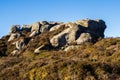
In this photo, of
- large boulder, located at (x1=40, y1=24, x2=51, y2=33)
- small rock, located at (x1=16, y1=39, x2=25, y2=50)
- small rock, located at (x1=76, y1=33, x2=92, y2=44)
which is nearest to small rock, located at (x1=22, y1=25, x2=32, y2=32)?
large boulder, located at (x1=40, y1=24, x2=51, y2=33)

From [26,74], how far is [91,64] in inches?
246

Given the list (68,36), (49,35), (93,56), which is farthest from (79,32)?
(93,56)

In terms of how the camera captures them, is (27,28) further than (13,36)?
Yes

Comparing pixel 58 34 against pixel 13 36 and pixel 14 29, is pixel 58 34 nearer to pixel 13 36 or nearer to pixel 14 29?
pixel 13 36

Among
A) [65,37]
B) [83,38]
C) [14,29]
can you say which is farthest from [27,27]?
[83,38]

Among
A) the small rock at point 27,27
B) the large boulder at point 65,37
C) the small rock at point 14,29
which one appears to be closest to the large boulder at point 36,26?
the small rock at point 27,27

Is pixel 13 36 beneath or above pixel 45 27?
beneath

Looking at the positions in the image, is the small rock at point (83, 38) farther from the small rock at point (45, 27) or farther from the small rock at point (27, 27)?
the small rock at point (27, 27)

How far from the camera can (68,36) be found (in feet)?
191

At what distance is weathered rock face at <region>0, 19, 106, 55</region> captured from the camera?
5684cm

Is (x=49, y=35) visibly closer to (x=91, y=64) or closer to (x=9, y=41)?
(x=9, y=41)

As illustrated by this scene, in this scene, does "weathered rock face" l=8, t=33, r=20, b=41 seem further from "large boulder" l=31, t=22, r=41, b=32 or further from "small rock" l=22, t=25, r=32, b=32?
"small rock" l=22, t=25, r=32, b=32

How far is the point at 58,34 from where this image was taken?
197ft

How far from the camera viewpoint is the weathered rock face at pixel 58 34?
186ft
